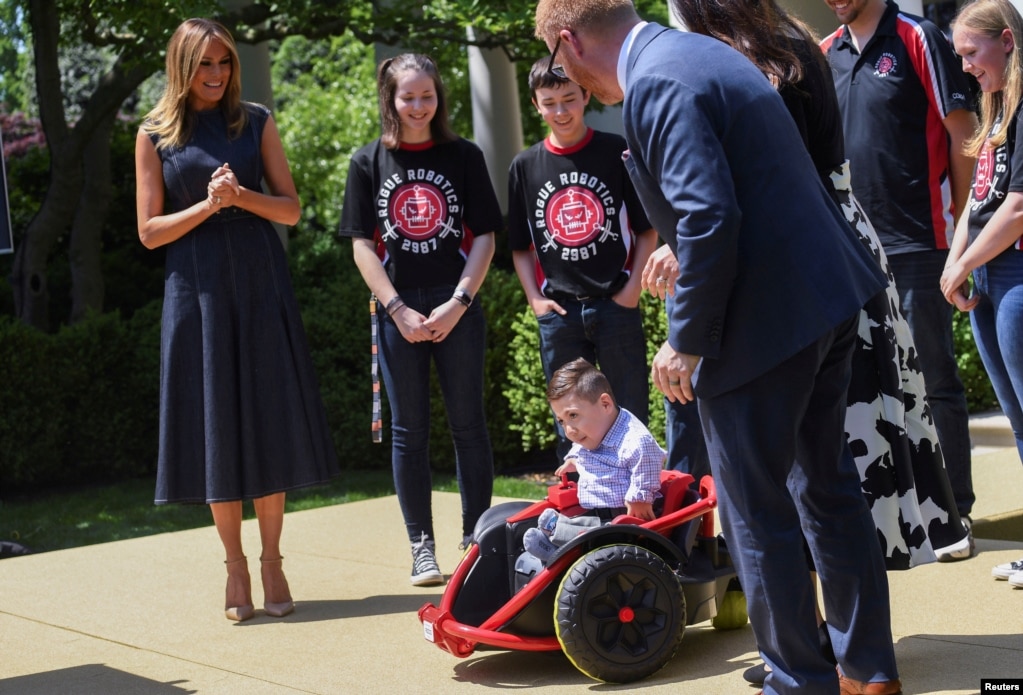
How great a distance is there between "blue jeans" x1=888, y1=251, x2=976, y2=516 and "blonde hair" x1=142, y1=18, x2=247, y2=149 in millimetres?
2663

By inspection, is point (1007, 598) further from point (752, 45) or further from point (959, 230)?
point (752, 45)

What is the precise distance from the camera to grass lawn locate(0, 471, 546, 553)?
26.7 ft

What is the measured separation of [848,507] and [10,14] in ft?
30.4

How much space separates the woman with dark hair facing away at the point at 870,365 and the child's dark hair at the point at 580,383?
2.87ft

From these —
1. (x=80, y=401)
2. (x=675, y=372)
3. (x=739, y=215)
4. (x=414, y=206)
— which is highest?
(x=414, y=206)

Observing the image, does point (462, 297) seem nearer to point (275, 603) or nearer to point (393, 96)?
point (393, 96)

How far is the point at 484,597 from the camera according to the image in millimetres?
4145

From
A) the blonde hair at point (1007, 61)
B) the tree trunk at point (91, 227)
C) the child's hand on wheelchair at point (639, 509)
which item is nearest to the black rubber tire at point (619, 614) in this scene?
the child's hand on wheelchair at point (639, 509)

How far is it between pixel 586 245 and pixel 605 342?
43 centimetres

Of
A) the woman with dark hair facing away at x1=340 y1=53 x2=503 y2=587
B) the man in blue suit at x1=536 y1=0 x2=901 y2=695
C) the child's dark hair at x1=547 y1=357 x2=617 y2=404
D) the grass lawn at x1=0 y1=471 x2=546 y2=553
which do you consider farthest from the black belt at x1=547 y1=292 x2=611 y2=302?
the grass lawn at x1=0 y1=471 x2=546 y2=553

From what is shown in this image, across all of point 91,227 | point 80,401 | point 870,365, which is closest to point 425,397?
point 870,365

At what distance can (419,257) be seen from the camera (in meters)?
5.45

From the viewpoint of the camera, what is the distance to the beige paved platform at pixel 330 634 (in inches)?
154

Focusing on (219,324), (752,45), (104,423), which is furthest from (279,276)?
(104,423)
